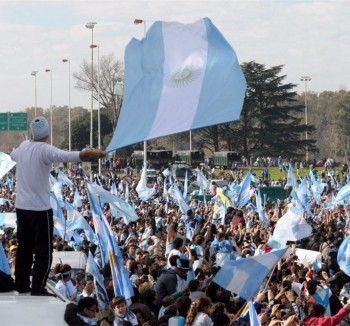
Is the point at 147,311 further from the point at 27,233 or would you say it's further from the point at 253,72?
the point at 253,72

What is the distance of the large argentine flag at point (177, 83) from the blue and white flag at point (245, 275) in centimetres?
240

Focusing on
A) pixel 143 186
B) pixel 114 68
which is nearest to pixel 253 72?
pixel 114 68

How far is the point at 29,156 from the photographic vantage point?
5.90m

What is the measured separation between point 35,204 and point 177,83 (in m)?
1.54

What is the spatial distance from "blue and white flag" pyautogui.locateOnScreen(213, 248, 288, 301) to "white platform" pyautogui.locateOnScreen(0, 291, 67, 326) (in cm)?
478

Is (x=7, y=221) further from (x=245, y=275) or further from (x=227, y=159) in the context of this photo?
(x=227, y=159)

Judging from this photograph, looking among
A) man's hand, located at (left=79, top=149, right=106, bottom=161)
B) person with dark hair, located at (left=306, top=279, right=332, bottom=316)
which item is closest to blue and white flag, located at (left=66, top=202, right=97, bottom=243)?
person with dark hair, located at (left=306, top=279, right=332, bottom=316)

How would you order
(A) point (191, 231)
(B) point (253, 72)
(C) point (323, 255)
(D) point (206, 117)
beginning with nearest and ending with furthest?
(D) point (206, 117) → (C) point (323, 255) → (A) point (191, 231) → (B) point (253, 72)

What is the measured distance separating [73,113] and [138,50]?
140m

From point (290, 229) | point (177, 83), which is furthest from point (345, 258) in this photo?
point (177, 83)

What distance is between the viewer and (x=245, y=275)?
9.04m

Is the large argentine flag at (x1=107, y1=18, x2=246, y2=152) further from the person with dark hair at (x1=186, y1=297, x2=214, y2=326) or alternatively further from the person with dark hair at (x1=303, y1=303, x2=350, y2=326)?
the person with dark hair at (x1=303, y1=303, x2=350, y2=326)

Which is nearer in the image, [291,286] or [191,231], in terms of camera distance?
[291,286]

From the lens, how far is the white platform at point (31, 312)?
3832 millimetres
